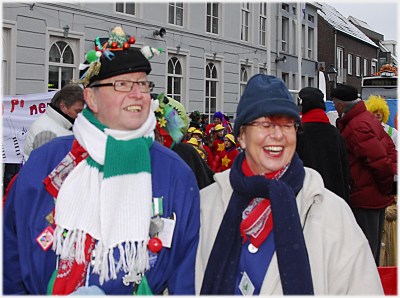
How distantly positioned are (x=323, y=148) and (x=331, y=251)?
2437mm

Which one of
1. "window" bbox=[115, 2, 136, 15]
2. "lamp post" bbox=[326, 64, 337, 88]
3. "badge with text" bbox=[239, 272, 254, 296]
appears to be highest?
"window" bbox=[115, 2, 136, 15]

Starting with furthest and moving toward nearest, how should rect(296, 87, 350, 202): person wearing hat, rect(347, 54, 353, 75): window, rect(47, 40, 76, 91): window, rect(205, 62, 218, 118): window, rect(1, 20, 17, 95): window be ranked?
1. rect(347, 54, 353, 75): window
2. rect(205, 62, 218, 118): window
3. rect(47, 40, 76, 91): window
4. rect(1, 20, 17, 95): window
5. rect(296, 87, 350, 202): person wearing hat

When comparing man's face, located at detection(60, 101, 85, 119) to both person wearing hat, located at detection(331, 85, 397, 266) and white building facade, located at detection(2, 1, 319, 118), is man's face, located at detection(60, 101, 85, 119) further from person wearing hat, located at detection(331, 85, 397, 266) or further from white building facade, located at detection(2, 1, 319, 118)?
white building facade, located at detection(2, 1, 319, 118)

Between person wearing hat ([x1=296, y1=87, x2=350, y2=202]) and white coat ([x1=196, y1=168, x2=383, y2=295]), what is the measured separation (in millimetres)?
2244

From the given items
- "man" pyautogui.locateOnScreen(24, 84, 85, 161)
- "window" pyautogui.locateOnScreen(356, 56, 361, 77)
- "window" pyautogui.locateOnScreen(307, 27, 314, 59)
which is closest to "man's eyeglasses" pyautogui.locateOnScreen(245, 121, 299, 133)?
"man" pyautogui.locateOnScreen(24, 84, 85, 161)

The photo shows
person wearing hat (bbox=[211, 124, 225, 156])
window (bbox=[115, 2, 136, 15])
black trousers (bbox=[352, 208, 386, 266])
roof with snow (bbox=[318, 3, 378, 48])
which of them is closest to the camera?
black trousers (bbox=[352, 208, 386, 266])

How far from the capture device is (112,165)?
2.31 meters

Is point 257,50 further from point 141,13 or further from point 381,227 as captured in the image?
point 381,227

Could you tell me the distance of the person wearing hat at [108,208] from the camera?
7.45ft

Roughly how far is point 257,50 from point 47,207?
58.2 ft

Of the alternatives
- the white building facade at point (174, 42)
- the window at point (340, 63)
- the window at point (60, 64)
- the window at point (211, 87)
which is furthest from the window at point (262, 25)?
the window at point (340, 63)

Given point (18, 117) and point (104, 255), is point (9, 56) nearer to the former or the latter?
point (18, 117)

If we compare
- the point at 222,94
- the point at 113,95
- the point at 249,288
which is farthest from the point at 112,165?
the point at 222,94

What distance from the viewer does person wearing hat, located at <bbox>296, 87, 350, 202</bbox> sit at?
14.9 ft
